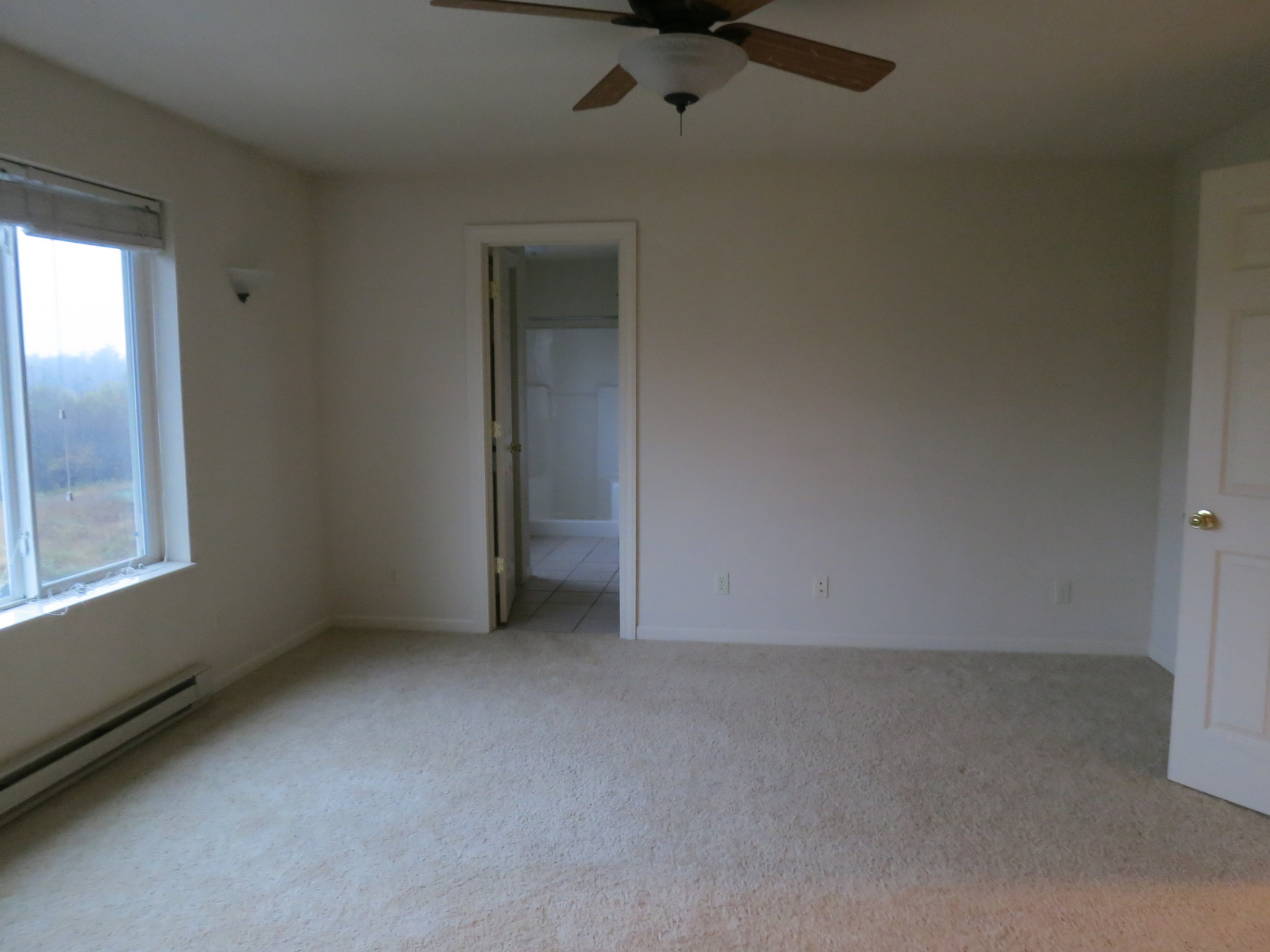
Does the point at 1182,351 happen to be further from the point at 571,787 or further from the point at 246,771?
the point at 246,771

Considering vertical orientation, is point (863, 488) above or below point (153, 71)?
below

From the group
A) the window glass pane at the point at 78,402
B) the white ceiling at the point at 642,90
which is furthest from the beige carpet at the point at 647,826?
the white ceiling at the point at 642,90

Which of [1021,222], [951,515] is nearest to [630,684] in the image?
[951,515]

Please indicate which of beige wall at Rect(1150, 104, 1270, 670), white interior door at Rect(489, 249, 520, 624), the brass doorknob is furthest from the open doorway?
beige wall at Rect(1150, 104, 1270, 670)

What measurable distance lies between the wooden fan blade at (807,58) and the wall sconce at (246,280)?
2656 millimetres

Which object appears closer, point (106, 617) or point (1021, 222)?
point (106, 617)

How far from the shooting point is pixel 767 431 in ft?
14.1

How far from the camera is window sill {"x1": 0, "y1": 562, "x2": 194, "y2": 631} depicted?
9.00ft

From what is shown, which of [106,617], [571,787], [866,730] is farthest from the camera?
[866,730]

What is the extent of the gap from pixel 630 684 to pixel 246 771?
64.9 inches

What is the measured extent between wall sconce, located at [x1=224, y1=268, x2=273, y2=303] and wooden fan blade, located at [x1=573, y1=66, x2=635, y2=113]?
199cm

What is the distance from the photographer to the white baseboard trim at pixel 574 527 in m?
7.69

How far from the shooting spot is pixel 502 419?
4598mm

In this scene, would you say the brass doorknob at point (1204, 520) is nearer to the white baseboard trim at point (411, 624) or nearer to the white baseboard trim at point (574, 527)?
the white baseboard trim at point (411, 624)
